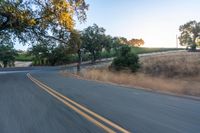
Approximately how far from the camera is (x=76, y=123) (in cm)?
859

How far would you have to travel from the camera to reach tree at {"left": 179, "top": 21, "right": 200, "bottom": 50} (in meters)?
117

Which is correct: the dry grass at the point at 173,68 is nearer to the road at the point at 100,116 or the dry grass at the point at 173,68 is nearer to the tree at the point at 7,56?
the road at the point at 100,116

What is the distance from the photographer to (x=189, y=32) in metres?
119

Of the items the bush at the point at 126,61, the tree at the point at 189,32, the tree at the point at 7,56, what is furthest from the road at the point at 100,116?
the tree at the point at 189,32

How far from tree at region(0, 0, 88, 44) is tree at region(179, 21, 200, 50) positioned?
87.9m

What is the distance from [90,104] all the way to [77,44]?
26.2 meters

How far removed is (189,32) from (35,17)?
3688 inches

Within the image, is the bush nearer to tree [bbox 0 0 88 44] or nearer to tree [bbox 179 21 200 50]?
tree [bbox 0 0 88 44]

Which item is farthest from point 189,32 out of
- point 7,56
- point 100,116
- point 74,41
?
point 100,116

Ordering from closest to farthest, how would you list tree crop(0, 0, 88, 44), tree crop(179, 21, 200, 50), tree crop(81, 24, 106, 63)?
tree crop(0, 0, 88, 44)
tree crop(81, 24, 106, 63)
tree crop(179, 21, 200, 50)

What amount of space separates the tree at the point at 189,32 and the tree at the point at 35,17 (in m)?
87.9

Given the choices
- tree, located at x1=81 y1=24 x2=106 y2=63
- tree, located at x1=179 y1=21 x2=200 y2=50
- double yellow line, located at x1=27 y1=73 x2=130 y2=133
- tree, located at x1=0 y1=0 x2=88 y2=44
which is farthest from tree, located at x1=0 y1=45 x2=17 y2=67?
double yellow line, located at x1=27 y1=73 x2=130 y2=133

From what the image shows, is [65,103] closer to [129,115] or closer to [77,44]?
[129,115]

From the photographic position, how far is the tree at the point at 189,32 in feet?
383
